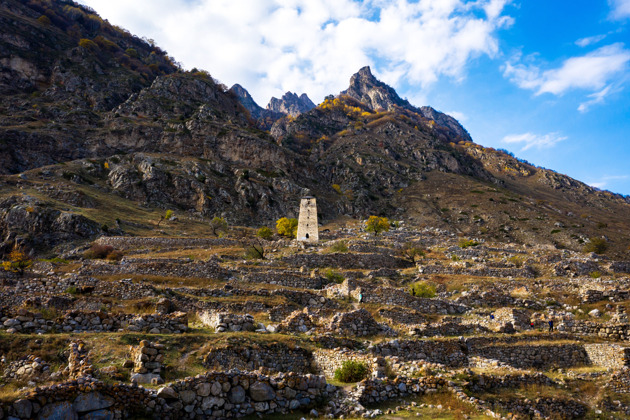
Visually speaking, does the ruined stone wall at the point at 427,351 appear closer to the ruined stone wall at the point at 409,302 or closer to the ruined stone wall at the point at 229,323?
the ruined stone wall at the point at 229,323

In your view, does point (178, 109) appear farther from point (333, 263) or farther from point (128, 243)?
point (333, 263)

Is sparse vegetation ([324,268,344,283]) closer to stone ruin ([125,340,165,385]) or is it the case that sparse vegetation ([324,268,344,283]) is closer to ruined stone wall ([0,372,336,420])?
ruined stone wall ([0,372,336,420])

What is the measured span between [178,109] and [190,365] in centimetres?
11988

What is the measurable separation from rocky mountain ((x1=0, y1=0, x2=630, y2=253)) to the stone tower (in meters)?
23.9

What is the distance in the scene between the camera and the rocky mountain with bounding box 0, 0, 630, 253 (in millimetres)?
61344

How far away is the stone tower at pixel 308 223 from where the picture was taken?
51.1 metres

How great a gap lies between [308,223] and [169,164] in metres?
51.6

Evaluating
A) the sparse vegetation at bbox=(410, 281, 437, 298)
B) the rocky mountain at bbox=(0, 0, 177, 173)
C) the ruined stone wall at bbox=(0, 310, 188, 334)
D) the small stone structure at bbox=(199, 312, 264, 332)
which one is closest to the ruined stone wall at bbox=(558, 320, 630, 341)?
the sparse vegetation at bbox=(410, 281, 437, 298)

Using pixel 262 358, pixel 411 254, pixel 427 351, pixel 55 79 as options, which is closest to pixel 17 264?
pixel 262 358

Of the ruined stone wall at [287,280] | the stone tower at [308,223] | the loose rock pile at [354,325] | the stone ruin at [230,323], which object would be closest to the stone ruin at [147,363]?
the stone ruin at [230,323]

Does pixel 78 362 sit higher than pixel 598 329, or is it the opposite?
pixel 78 362

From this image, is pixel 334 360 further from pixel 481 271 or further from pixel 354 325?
pixel 481 271

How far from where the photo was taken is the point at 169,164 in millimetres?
85750

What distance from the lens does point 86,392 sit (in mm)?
6512
